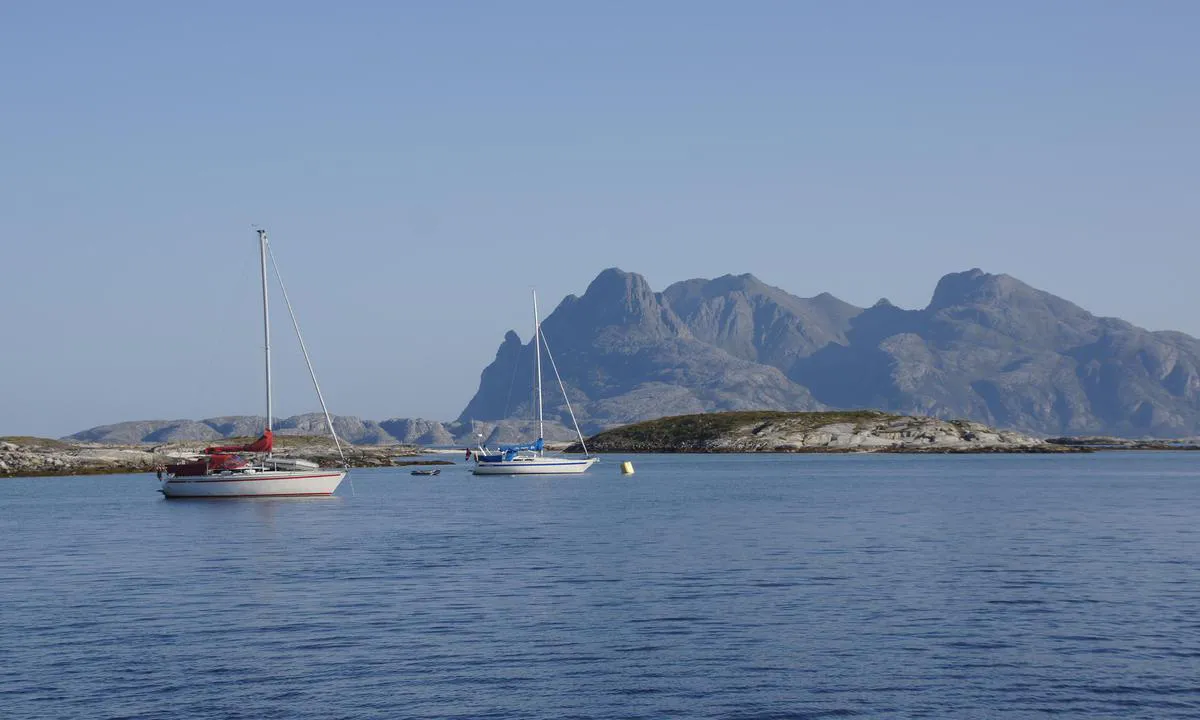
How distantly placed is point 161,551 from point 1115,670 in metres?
46.0

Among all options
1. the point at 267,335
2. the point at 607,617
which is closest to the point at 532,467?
the point at 267,335

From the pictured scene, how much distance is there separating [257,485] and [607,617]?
68.0 meters

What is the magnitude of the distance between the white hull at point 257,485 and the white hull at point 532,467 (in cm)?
5257

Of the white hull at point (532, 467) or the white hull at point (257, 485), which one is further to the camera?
the white hull at point (532, 467)

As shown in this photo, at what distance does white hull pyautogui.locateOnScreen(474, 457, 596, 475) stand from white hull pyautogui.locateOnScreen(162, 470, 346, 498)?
52569 mm

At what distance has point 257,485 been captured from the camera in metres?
101

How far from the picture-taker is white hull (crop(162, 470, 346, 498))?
101 metres

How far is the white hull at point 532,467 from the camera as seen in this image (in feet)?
510

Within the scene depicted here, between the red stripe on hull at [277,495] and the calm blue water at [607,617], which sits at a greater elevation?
the red stripe on hull at [277,495]

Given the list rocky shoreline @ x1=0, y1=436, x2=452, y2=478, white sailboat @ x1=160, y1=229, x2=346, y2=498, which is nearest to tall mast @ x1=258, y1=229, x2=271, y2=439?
white sailboat @ x1=160, y1=229, x2=346, y2=498

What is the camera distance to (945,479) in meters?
139

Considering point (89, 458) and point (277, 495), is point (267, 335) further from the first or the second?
point (89, 458)

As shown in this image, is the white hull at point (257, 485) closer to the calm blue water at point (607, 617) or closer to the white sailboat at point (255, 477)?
the white sailboat at point (255, 477)

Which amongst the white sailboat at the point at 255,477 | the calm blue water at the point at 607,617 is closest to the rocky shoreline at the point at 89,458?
the white sailboat at the point at 255,477
